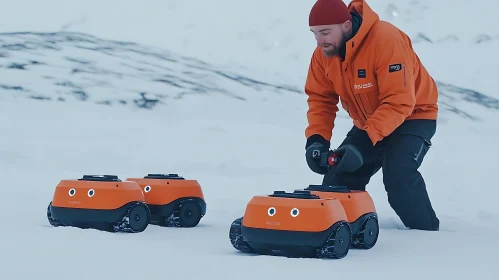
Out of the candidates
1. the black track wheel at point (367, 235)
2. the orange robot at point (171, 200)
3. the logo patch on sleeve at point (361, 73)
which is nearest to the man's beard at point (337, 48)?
the logo patch on sleeve at point (361, 73)

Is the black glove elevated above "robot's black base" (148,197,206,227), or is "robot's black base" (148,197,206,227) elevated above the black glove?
the black glove

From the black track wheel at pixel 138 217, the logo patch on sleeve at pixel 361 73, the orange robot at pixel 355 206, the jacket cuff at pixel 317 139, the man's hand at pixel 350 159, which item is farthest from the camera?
the jacket cuff at pixel 317 139

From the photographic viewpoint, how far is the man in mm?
3461

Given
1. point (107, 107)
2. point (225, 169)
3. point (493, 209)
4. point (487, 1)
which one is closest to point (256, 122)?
point (107, 107)

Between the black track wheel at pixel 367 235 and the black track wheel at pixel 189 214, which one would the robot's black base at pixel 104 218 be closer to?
the black track wheel at pixel 189 214

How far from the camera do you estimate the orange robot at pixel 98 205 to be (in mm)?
3258

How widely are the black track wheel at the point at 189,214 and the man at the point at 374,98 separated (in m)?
0.64

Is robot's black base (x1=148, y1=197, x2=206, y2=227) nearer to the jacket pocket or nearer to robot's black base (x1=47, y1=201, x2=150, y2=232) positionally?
robot's black base (x1=47, y1=201, x2=150, y2=232)

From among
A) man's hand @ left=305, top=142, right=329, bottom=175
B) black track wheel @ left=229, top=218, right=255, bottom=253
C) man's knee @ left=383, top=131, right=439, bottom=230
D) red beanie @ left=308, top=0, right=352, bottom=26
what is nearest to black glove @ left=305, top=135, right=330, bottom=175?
man's hand @ left=305, top=142, right=329, bottom=175

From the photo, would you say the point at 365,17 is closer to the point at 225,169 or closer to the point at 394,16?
the point at 225,169

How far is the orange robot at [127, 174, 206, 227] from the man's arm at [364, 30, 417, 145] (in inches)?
36.9

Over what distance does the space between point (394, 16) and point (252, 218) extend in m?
9.18

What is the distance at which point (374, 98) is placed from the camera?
371 centimetres

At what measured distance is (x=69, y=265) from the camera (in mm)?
2270
